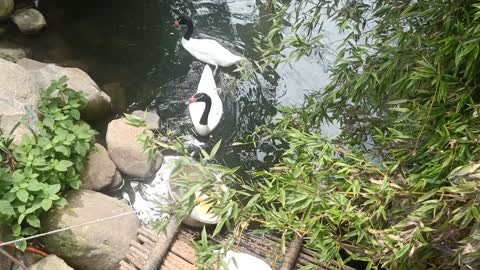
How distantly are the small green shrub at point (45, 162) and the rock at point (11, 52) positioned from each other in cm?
151

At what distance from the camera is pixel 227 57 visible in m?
5.51

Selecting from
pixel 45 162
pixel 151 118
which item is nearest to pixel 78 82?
pixel 151 118

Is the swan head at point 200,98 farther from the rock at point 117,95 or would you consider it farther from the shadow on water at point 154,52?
the rock at point 117,95

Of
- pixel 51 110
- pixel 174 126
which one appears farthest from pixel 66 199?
pixel 174 126

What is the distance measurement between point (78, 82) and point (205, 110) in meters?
1.45

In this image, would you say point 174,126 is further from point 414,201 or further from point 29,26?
point 414,201

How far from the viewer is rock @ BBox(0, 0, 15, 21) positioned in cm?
552

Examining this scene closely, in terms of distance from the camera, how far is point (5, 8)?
5.55 meters

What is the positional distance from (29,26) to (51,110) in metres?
2.30

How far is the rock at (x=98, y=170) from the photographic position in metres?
4.05

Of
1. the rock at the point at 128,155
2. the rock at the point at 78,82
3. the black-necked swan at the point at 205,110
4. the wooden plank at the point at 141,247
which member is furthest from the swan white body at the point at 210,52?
the wooden plank at the point at 141,247

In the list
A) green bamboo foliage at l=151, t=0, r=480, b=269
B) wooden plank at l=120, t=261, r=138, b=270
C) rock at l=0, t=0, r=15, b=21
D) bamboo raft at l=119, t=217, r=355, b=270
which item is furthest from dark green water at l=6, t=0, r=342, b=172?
green bamboo foliage at l=151, t=0, r=480, b=269

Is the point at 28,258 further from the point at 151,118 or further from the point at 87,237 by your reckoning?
the point at 151,118

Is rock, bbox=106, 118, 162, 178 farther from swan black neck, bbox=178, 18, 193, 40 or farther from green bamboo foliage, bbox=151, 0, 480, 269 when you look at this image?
green bamboo foliage, bbox=151, 0, 480, 269
